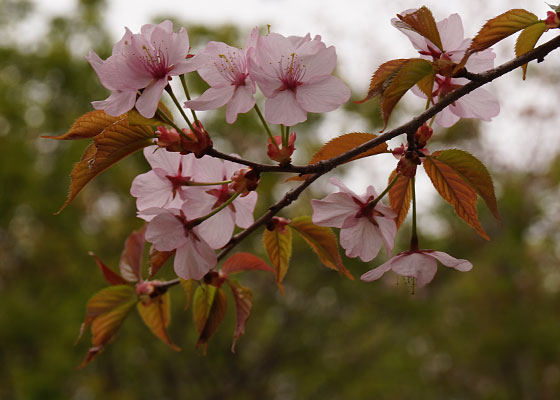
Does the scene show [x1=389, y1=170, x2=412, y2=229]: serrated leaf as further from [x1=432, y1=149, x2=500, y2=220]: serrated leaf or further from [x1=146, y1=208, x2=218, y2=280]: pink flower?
[x1=146, y1=208, x2=218, y2=280]: pink flower

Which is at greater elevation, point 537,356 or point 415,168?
point 415,168

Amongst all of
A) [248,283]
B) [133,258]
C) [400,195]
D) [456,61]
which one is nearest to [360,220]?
[400,195]

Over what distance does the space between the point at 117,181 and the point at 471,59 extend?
4.49 meters

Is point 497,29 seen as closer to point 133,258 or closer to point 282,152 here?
point 282,152

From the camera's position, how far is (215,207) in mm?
424

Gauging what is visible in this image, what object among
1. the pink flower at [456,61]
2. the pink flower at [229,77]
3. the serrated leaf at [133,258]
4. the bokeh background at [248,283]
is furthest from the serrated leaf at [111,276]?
the bokeh background at [248,283]

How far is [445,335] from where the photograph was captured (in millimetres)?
7047

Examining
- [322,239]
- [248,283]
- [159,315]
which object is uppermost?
[322,239]

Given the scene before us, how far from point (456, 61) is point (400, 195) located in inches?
4.3

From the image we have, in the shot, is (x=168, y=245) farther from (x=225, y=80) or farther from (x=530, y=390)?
(x=530, y=390)

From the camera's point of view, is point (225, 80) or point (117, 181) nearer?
point (225, 80)

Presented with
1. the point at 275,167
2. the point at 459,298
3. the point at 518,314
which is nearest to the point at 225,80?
the point at 275,167

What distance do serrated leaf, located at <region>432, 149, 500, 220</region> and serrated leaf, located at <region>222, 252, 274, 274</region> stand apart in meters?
0.20

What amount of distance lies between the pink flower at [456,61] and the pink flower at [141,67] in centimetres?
17
